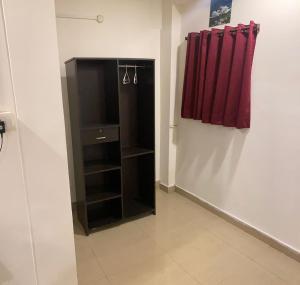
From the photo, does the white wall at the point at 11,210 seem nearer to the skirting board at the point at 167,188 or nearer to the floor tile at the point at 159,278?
the floor tile at the point at 159,278

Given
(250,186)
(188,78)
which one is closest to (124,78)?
(188,78)

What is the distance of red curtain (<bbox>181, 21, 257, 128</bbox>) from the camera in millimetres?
2180

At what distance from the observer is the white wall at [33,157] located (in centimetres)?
116

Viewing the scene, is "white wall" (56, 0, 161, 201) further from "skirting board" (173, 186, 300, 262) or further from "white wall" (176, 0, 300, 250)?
"skirting board" (173, 186, 300, 262)

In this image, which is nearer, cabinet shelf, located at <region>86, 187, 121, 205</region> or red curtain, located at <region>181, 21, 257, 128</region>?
red curtain, located at <region>181, 21, 257, 128</region>

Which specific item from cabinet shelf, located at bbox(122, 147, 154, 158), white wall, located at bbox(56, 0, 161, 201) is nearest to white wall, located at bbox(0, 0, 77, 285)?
cabinet shelf, located at bbox(122, 147, 154, 158)

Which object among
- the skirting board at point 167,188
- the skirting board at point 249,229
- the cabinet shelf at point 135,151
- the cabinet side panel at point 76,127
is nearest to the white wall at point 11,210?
the cabinet side panel at point 76,127

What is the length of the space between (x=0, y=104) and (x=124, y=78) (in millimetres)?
1642

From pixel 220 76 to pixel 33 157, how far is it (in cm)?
183

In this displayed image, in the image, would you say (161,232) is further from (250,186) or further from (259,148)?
(259,148)

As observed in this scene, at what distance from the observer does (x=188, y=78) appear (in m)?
2.76

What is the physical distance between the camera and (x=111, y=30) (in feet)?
8.95

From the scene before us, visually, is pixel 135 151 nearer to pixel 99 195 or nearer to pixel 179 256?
pixel 99 195

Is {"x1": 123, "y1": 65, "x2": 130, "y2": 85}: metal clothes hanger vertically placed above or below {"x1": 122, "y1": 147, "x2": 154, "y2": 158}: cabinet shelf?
above
